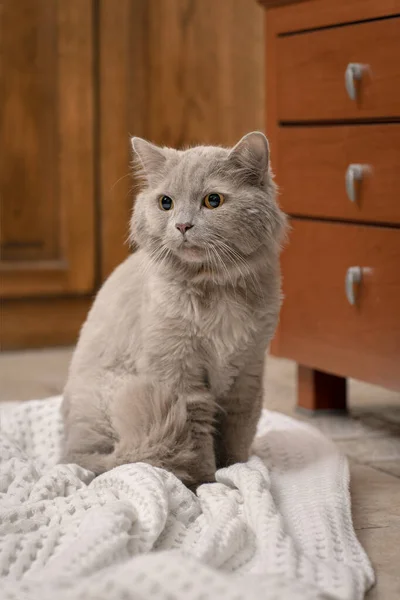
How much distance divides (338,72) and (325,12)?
0.42ft

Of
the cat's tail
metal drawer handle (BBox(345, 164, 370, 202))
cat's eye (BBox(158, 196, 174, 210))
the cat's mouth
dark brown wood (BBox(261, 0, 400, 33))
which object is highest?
dark brown wood (BBox(261, 0, 400, 33))

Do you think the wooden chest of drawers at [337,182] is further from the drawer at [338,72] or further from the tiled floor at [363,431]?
the tiled floor at [363,431]

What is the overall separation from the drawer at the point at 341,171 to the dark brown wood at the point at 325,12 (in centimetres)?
21

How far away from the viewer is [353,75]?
5.69ft

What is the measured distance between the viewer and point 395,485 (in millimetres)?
1545

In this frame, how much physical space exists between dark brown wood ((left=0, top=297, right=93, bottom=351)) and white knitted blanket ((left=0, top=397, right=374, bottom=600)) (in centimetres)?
114

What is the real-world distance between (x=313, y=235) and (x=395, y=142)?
0.31 m

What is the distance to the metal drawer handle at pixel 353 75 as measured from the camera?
1.73m

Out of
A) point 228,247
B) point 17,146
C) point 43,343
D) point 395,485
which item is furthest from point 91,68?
point 395,485

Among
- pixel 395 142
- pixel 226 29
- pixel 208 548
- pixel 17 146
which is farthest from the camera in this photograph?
pixel 226 29

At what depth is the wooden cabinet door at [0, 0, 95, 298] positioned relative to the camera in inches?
103

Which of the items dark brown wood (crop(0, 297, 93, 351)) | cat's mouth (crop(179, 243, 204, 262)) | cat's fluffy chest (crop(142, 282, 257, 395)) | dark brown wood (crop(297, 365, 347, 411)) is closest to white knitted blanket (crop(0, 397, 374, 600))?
cat's fluffy chest (crop(142, 282, 257, 395))

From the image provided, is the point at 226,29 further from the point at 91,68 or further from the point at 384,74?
the point at 384,74

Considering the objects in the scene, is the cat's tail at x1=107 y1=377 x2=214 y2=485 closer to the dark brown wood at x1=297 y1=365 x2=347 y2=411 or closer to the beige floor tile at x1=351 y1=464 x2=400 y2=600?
the beige floor tile at x1=351 y1=464 x2=400 y2=600
